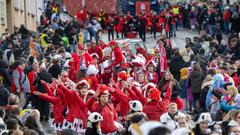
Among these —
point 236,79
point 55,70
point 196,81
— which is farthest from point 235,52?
point 236,79

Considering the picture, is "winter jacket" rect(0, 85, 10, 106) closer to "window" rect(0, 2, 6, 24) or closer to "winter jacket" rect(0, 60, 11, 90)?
"winter jacket" rect(0, 60, 11, 90)

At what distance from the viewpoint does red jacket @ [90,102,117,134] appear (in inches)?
867

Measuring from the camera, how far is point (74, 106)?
2406 cm

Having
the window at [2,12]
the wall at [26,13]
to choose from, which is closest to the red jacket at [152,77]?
the window at [2,12]

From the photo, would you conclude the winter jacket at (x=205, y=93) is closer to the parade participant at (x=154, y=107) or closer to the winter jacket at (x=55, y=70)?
the parade participant at (x=154, y=107)

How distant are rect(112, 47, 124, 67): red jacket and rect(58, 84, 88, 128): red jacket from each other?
929 cm

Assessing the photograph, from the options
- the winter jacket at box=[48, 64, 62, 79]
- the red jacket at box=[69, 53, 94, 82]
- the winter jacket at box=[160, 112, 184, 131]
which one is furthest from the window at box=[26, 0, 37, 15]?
the winter jacket at box=[160, 112, 184, 131]

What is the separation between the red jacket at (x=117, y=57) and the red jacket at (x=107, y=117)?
35.9ft

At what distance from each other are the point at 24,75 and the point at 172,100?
7.00 meters

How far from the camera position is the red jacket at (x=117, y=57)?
33781mm

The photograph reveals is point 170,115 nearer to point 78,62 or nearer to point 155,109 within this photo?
point 155,109

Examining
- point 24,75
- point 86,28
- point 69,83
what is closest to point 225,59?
point 24,75

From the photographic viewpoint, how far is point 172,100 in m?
24.0

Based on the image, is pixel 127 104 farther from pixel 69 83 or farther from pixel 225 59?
pixel 225 59
